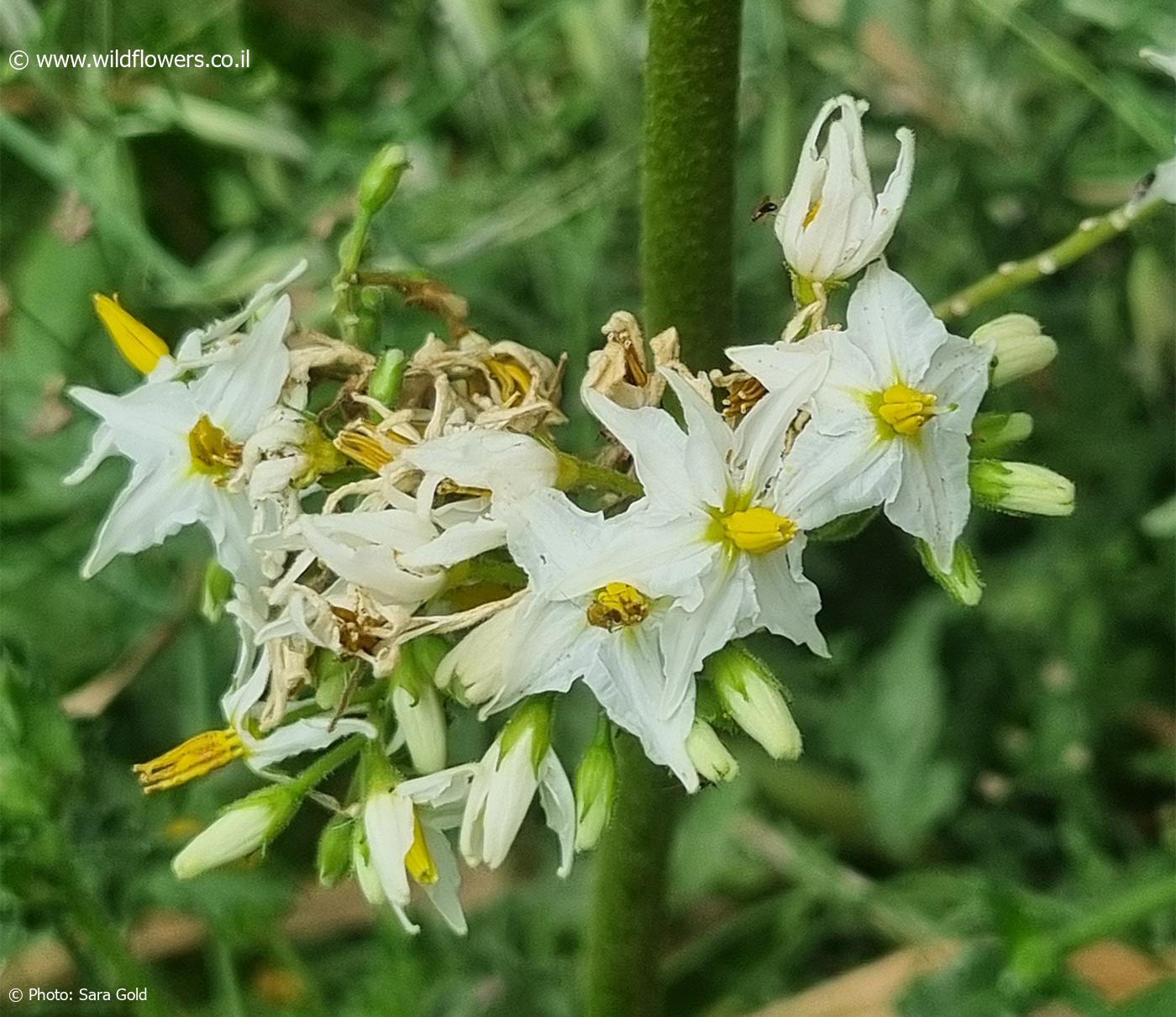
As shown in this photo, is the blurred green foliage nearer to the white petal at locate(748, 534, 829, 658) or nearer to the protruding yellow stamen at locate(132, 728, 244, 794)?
the protruding yellow stamen at locate(132, 728, 244, 794)

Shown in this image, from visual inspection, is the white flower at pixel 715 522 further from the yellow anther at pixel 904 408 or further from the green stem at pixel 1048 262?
the green stem at pixel 1048 262

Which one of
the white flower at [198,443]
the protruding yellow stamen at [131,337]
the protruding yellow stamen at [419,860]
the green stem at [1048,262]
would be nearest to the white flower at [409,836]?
the protruding yellow stamen at [419,860]

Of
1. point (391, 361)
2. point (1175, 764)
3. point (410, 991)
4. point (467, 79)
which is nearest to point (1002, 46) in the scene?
point (467, 79)

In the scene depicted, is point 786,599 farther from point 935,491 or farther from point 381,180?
point 381,180

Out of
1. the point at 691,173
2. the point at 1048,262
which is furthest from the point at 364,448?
the point at 1048,262

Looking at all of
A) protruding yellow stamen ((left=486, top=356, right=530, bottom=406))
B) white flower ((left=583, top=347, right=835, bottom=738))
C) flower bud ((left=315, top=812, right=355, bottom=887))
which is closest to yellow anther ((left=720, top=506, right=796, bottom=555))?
white flower ((left=583, top=347, right=835, bottom=738))

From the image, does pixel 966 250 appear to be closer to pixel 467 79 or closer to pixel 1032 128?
pixel 1032 128
